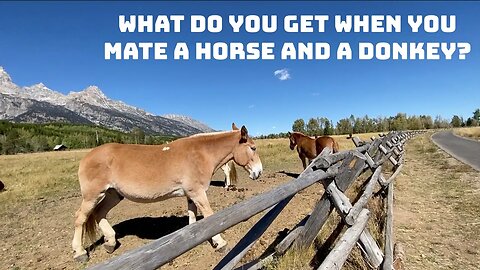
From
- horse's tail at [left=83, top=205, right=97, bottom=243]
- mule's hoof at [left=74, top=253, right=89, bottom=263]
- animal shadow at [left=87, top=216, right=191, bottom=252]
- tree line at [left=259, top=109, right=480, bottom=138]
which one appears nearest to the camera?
mule's hoof at [left=74, top=253, right=89, bottom=263]

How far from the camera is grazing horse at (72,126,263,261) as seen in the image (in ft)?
18.7

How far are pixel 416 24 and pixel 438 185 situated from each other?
7.90 m

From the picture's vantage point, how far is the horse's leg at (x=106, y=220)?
599 cm

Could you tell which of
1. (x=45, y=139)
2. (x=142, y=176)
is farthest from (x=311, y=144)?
(x=45, y=139)

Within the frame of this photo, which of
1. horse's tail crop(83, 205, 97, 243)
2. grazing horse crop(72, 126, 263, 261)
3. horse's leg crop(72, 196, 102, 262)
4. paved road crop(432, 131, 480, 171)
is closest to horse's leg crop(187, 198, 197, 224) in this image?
grazing horse crop(72, 126, 263, 261)

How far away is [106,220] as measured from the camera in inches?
245

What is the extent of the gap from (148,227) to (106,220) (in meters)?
1.41

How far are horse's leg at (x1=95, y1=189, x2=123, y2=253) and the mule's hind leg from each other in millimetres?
359

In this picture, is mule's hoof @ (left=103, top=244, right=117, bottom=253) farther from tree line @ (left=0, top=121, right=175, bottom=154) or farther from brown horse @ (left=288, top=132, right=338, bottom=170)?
tree line @ (left=0, top=121, right=175, bottom=154)

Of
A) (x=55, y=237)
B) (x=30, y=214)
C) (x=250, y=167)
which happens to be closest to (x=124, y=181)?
(x=250, y=167)

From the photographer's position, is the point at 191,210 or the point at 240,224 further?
the point at 240,224

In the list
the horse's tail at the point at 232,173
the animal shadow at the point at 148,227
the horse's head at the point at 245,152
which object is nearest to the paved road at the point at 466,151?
the horse's tail at the point at 232,173

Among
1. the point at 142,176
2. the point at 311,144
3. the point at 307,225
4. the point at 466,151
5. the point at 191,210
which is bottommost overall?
the point at 466,151

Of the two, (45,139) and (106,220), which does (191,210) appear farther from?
(45,139)
